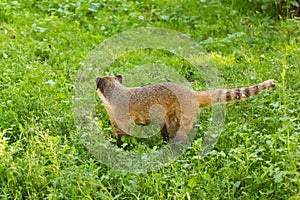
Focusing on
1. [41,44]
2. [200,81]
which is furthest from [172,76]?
[41,44]

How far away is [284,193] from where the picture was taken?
14.7 feet

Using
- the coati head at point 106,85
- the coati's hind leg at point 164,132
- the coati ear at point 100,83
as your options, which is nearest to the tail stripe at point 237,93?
the coati's hind leg at point 164,132

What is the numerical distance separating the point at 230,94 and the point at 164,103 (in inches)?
26.2

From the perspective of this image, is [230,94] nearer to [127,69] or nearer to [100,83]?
[100,83]

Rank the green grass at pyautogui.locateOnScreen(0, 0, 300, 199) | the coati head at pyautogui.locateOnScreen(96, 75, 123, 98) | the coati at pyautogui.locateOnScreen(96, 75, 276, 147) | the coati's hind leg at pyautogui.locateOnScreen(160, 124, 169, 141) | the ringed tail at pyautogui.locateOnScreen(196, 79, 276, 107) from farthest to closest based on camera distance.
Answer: the coati head at pyautogui.locateOnScreen(96, 75, 123, 98) → the coati's hind leg at pyautogui.locateOnScreen(160, 124, 169, 141) → the coati at pyautogui.locateOnScreen(96, 75, 276, 147) → the ringed tail at pyautogui.locateOnScreen(196, 79, 276, 107) → the green grass at pyautogui.locateOnScreen(0, 0, 300, 199)

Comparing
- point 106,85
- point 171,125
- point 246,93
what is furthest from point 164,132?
point 246,93

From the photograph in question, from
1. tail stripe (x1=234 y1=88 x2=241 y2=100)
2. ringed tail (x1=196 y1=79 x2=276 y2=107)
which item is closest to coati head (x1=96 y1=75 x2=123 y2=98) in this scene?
ringed tail (x1=196 y1=79 x2=276 y2=107)

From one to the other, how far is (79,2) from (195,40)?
224 cm

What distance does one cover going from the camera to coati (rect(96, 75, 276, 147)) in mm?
5590

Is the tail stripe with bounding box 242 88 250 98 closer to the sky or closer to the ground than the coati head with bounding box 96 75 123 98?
closer to the sky

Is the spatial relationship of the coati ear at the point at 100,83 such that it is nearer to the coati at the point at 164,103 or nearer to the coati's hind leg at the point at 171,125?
the coati at the point at 164,103

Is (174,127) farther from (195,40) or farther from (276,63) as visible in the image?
(195,40)

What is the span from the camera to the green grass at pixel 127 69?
4625mm

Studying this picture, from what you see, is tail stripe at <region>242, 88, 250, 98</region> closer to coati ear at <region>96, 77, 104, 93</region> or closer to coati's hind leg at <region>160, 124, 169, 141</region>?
coati's hind leg at <region>160, 124, 169, 141</region>
